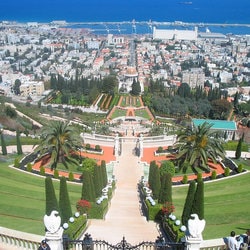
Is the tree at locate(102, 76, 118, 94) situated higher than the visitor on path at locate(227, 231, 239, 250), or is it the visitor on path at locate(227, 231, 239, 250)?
the tree at locate(102, 76, 118, 94)

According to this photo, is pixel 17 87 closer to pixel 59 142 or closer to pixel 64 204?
pixel 59 142

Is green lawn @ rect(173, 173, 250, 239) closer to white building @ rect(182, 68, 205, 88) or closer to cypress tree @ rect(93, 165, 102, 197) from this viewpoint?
cypress tree @ rect(93, 165, 102, 197)

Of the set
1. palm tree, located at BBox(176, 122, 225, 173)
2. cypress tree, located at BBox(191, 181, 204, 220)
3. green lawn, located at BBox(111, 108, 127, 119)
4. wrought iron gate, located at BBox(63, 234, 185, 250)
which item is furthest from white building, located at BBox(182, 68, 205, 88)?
wrought iron gate, located at BBox(63, 234, 185, 250)

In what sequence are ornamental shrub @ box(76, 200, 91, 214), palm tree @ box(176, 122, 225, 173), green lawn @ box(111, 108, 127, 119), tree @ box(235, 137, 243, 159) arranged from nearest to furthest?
1. ornamental shrub @ box(76, 200, 91, 214)
2. palm tree @ box(176, 122, 225, 173)
3. tree @ box(235, 137, 243, 159)
4. green lawn @ box(111, 108, 127, 119)

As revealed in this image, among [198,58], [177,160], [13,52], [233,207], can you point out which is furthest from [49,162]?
[13,52]

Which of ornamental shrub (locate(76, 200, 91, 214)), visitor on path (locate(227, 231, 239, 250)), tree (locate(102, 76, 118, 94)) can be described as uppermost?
tree (locate(102, 76, 118, 94))
